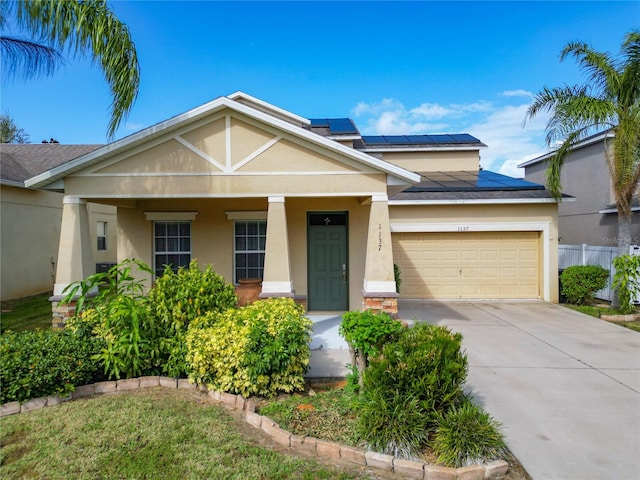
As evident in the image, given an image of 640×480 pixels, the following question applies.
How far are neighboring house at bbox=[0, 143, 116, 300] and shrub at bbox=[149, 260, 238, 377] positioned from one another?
10.5 metres

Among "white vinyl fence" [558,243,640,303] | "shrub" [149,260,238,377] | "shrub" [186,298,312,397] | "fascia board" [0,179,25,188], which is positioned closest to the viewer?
"shrub" [186,298,312,397]

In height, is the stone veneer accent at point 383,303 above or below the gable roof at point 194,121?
below

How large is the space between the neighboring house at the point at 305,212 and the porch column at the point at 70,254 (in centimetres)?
3

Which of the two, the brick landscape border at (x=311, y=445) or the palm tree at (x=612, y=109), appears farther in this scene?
the palm tree at (x=612, y=109)

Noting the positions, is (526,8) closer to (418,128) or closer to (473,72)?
(473,72)

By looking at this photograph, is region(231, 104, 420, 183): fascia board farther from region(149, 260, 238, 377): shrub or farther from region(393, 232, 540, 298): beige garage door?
region(393, 232, 540, 298): beige garage door

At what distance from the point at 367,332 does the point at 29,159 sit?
59.0 feet

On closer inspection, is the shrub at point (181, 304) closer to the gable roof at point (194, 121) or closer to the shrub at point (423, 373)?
the shrub at point (423, 373)

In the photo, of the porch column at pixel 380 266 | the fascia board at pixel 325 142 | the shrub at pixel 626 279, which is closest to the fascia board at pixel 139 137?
the fascia board at pixel 325 142

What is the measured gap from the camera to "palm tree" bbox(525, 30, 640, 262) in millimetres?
9008

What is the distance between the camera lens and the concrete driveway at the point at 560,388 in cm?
357

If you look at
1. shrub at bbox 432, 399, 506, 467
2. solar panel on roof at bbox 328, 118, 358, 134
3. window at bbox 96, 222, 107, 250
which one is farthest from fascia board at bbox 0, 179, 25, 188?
shrub at bbox 432, 399, 506, 467

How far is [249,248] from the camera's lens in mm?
10062

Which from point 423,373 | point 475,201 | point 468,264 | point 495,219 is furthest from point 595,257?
point 423,373
